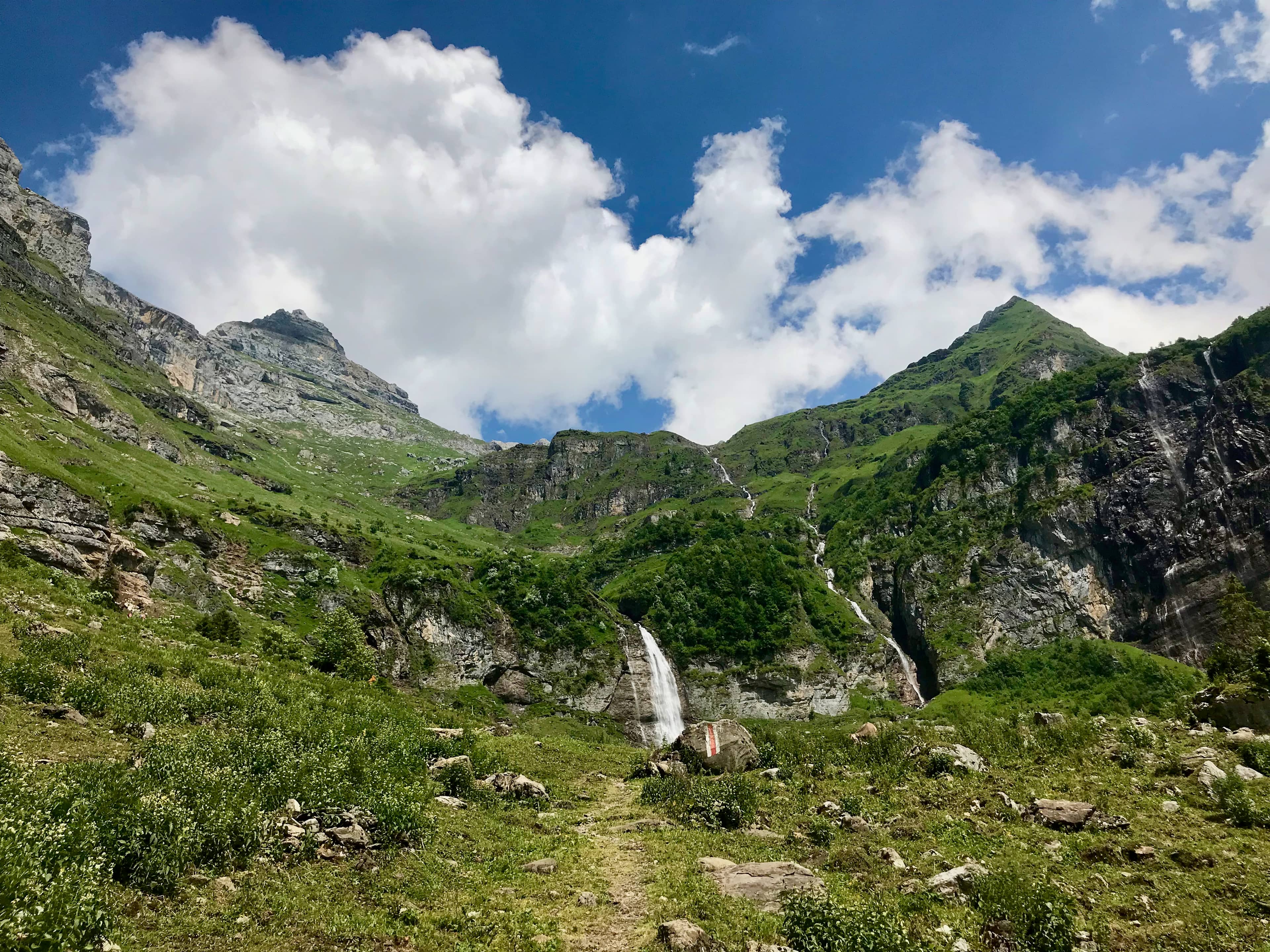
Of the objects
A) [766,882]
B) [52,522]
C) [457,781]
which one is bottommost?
[457,781]

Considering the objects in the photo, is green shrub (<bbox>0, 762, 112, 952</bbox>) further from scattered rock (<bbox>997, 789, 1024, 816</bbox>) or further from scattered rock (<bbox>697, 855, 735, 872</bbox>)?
scattered rock (<bbox>997, 789, 1024, 816</bbox>)

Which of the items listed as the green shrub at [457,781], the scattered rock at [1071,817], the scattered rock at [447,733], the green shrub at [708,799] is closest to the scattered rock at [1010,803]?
the scattered rock at [1071,817]

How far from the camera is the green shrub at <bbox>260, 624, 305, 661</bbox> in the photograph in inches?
1870

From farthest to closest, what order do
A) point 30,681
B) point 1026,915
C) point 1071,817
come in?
point 1071,817, point 30,681, point 1026,915

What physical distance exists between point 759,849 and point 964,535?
138 meters

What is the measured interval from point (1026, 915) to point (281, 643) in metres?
57.7

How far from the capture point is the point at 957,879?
13484 mm

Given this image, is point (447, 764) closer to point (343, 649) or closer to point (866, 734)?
point (866, 734)

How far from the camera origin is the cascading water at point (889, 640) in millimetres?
108312

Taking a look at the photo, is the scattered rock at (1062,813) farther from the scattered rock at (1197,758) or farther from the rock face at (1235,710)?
the rock face at (1235,710)

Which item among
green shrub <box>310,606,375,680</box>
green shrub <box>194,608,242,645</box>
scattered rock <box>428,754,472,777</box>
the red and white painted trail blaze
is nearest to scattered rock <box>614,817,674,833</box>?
scattered rock <box>428,754,472,777</box>

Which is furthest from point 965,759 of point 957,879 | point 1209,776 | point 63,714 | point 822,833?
point 63,714

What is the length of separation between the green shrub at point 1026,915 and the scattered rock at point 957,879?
0.63m

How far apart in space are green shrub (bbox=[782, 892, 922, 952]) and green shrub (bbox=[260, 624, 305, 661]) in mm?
40279
